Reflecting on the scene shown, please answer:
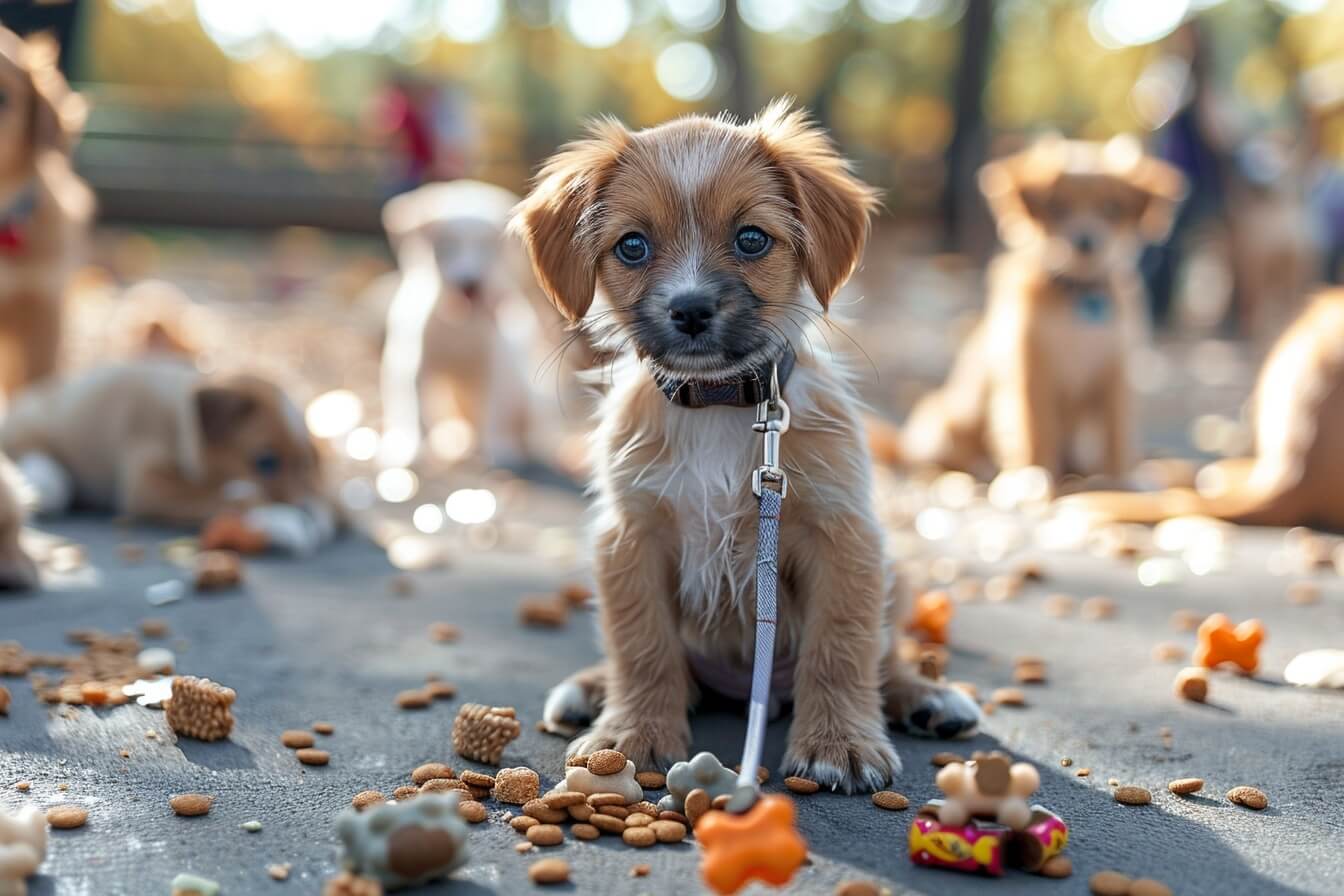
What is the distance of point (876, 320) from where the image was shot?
18.9 metres

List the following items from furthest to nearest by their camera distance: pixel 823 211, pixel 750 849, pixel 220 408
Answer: pixel 220 408 → pixel 823 211 → pixel 750 849

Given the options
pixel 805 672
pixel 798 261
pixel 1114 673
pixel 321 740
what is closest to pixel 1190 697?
pixel 1114 673

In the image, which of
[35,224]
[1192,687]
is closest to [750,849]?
[1192,687]

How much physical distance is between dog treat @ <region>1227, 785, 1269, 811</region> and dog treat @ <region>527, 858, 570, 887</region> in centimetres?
170

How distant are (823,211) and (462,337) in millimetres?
5943

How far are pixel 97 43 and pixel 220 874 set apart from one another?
43.2m

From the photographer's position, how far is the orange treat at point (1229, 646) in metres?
4.31

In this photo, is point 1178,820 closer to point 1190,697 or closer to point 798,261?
point 1190,697

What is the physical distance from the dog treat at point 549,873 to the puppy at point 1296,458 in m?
4.91

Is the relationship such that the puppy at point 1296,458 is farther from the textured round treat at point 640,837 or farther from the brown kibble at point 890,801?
the textured round treat at point 640,837

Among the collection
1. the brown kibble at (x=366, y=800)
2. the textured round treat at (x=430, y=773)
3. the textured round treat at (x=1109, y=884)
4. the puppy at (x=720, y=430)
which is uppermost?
the puppy at (x=720, y=430)

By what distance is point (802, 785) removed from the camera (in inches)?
124

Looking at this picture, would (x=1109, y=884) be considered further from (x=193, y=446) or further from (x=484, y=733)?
(x=193, y=446)

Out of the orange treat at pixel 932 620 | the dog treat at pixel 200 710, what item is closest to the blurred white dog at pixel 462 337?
the orange treat at pixel 932 620
